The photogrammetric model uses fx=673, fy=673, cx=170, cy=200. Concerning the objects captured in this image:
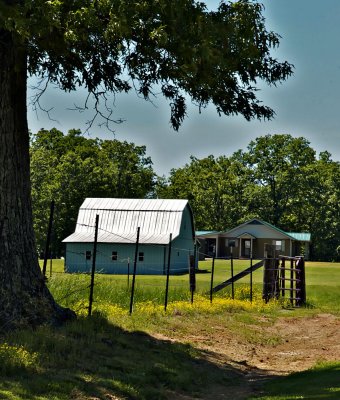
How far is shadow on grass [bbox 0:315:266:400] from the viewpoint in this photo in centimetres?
1008

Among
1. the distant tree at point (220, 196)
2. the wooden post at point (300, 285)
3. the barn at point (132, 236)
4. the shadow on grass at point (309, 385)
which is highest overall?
the distant tree at point (220, 196)

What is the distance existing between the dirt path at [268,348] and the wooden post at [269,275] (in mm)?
5613

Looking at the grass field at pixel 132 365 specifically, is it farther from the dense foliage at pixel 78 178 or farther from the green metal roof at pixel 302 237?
the green metal roof at pixel 302 237

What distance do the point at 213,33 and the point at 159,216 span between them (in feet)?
144

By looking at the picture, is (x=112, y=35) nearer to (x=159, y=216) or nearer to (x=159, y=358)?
(x=159, y=358)

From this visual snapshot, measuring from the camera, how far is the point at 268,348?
57.8 ft

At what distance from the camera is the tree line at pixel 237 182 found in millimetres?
79750

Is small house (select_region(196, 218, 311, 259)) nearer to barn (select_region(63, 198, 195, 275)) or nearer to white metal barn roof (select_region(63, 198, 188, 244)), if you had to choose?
barn (select_region(63, 198, 195, 275))

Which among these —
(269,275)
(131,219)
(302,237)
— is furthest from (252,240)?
(269,275)

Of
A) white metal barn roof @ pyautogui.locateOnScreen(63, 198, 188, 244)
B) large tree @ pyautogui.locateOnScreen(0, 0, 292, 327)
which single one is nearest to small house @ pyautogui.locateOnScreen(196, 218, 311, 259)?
white metal barn roof @ pyautogui.locateOnScreen(63, 198, 188, 244)

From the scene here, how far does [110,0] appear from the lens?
11.9m

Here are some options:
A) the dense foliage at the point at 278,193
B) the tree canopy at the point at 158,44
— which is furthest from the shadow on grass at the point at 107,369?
the dense foliage at the point at 278,193

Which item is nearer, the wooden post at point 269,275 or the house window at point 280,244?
the wooden post at point 269,275

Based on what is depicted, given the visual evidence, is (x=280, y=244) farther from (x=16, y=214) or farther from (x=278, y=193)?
(x=16, y=214)
